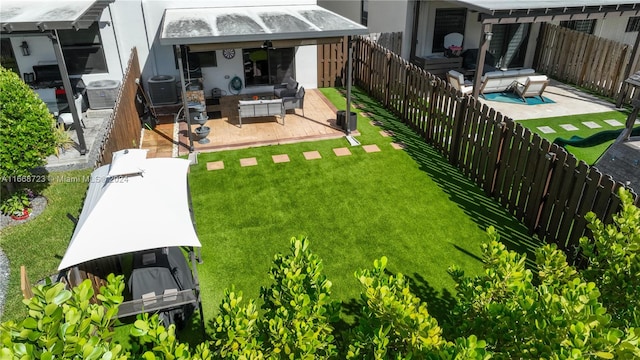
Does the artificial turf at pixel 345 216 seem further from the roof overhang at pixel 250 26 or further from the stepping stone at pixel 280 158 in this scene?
the roof overhang at pixel 250 26

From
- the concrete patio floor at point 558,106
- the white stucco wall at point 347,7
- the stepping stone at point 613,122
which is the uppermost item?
the white stucco wall at point 347,7

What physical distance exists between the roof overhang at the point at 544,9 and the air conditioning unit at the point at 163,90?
10.7 metres

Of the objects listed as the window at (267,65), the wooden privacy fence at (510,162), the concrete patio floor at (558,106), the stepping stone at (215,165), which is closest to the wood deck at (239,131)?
the stepping stone at (215,165)

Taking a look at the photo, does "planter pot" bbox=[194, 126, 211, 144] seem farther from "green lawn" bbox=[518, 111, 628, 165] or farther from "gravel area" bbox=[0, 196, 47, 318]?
"green lawn" bbox=[518, 111, 628, 165]

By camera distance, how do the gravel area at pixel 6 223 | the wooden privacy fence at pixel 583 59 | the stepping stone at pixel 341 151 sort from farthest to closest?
the wooden privacy fence at pixel 583 59, the stepping stone at pixel 341 151, the gravel area at pixel 6 223

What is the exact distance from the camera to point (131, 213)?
240 inches

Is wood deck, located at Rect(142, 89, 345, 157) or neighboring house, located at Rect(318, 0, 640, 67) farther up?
neighboring house, located at Rect(318, 0, 640, 67)

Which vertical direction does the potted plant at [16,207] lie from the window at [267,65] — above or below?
below

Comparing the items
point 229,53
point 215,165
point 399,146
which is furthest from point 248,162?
point 229,53

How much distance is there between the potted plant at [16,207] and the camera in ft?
29.1

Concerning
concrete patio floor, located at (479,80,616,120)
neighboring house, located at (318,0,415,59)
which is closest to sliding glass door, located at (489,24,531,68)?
concrete patio floor, located at (479,80,616,120)

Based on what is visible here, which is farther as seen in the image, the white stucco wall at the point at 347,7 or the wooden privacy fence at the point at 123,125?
the white stucco wall at the point at 347,7

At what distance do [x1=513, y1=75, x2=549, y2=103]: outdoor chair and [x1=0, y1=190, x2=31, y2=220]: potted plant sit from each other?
16.4 m

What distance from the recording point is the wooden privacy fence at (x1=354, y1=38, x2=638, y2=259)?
24.2 ft
